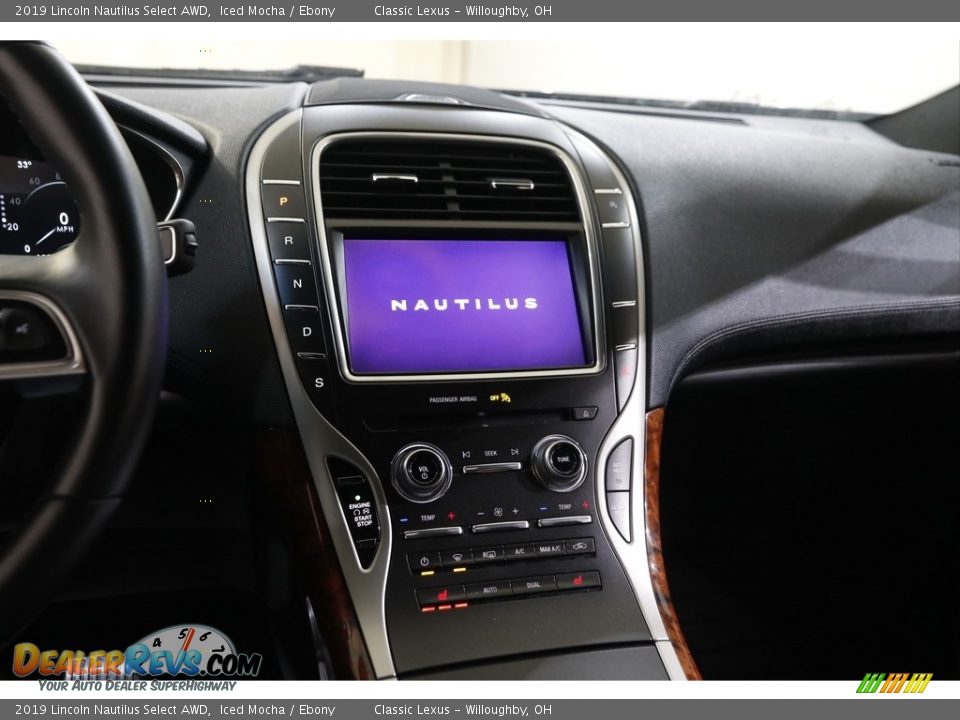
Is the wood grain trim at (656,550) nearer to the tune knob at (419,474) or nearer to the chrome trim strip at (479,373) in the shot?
the chrome trim strip at (479,373)

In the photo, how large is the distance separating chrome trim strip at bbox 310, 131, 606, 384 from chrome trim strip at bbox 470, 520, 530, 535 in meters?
0.20

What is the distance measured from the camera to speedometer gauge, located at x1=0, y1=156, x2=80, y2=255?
98cm

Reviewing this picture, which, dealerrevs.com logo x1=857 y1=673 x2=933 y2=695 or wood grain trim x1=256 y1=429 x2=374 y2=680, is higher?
wood grain trim x1=256 y1=429 x2=374 y2=680

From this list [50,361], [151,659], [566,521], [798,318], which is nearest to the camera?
[50,361]

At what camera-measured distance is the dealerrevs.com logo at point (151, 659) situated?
3.94 feet

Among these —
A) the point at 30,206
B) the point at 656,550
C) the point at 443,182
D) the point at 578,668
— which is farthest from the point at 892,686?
the point at 30,206

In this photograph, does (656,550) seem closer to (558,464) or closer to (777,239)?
(558,464)

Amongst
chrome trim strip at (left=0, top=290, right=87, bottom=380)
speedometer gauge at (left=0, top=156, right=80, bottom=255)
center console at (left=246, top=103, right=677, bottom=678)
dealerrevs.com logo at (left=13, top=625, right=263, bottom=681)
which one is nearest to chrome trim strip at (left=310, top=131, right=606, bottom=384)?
center console at (left=246, top=103, right=677, bottom=678)

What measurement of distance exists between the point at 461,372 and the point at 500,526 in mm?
212

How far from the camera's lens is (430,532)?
1.04m

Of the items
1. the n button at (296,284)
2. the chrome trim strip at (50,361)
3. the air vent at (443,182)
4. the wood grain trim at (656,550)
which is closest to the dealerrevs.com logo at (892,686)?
the wood grain trim at (656,550)

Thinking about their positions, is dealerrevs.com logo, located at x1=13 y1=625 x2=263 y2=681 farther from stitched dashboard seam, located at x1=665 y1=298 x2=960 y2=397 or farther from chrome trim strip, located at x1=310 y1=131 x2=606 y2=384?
stitched dashboard seam, located at x1=665 y1=298 x2=960 y2=397

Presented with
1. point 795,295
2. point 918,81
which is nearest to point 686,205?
point 795,295

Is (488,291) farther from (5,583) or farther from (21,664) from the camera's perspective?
(21,664)
